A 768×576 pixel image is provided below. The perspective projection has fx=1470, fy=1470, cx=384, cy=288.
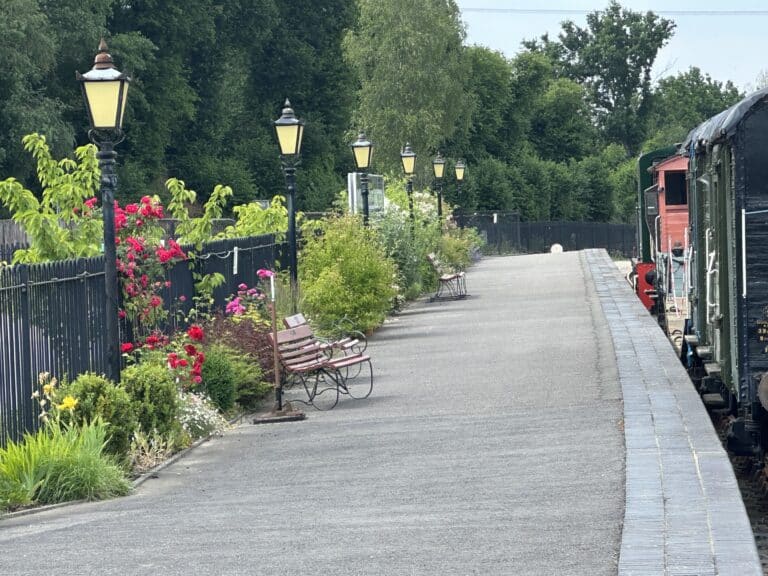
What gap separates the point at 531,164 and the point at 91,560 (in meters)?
80.3

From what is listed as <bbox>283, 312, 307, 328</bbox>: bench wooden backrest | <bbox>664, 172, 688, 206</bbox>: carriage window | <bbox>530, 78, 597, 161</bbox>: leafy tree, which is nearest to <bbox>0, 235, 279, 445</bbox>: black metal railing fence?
<bbox>283, 312, 307, 328</bbox>: bench wooden backrest

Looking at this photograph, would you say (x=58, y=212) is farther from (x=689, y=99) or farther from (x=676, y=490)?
(x=689, y=99)

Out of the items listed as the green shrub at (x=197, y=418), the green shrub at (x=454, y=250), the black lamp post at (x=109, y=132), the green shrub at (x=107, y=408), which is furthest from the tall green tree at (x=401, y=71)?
the green shrub at (x=107, y=408)

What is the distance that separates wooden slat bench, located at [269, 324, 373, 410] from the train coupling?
511cm

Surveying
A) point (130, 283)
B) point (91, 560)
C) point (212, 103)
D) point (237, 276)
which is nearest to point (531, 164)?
point (212, 103)

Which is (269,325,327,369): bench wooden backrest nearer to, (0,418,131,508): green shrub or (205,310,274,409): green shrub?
(205,310,274,409): green shrub

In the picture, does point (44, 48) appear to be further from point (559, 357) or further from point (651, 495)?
point (651, 495)

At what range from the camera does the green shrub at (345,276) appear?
74.1 feet

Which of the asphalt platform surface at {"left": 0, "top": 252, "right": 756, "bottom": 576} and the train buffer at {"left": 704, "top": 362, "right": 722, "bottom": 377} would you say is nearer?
the asphalt platform surface at {"left": 0, "top": 252, "right": 756, "bottom": 576}

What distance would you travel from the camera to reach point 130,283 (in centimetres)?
1442

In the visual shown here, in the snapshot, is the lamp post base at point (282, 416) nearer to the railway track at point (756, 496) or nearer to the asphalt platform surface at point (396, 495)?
the asphalt platform surface at point (396, 495)

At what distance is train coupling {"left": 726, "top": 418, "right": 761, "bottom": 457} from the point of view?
36.7 ft

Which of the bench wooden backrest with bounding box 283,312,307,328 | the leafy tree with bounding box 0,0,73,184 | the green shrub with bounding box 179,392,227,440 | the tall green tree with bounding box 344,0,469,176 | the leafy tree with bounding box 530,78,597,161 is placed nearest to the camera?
the green shrub with bounding box 179,392,227,440

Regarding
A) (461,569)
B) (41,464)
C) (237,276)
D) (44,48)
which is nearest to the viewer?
(461,569)
